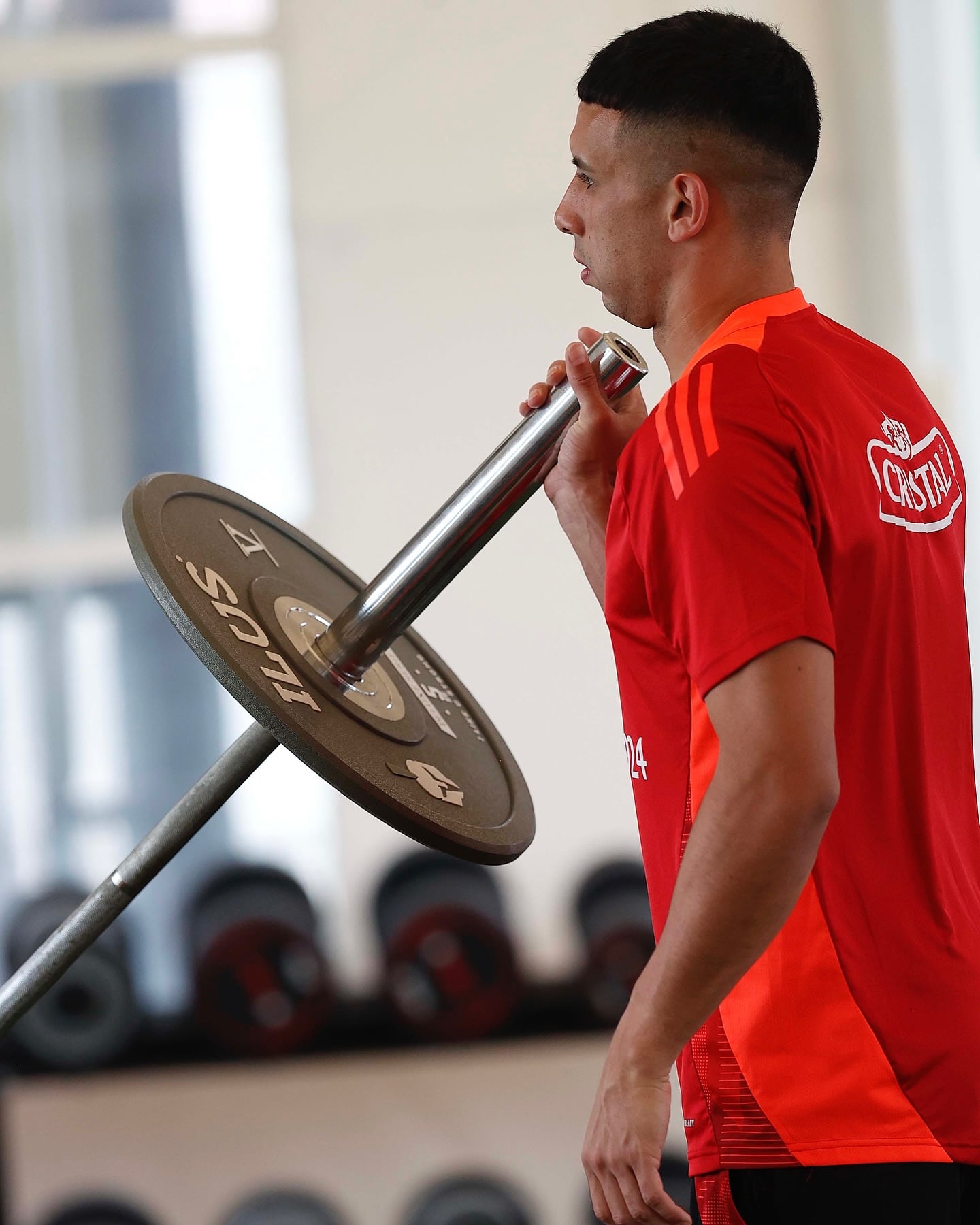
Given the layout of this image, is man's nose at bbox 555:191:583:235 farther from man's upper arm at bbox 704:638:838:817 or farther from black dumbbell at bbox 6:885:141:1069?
black dumbbell at bbox 6:885:141:1069

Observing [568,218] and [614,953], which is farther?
[614,953]

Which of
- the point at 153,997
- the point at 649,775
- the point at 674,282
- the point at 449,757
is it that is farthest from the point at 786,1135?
the point at 153,997

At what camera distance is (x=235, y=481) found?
3129mm

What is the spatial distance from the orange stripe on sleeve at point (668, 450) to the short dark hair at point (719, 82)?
279 mm

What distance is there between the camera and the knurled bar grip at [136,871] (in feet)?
3.52

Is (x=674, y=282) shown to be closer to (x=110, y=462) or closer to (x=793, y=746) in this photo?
(x=793, y=746)

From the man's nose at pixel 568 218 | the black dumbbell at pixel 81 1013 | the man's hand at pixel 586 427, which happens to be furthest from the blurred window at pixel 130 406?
the man's nose at pixel 568 218

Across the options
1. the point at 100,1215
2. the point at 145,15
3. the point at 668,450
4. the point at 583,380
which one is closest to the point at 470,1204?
the point at 100,1215

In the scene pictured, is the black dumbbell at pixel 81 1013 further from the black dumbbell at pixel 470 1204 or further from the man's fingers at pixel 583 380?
the man's fingers at pixel 583 380

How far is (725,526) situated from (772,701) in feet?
0.37

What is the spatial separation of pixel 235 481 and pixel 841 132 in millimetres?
1668

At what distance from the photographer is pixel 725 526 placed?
2.71 feet

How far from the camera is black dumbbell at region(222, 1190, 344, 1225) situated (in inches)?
104

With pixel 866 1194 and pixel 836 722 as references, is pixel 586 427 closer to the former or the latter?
pixel 836 722
